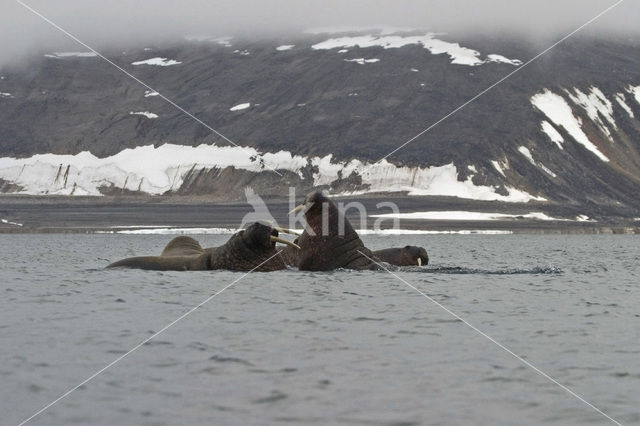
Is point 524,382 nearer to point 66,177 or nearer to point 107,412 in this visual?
point 107,412

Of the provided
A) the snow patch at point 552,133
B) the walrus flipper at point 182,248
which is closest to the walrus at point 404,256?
the walrus flipper at point 182,248

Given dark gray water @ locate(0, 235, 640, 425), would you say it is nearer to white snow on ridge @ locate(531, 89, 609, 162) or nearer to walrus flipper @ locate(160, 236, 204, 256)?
walrus flipper @ locate(160, 236, 204, 256)

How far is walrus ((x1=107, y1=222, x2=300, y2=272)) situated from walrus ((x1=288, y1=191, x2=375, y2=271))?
3.13 feet

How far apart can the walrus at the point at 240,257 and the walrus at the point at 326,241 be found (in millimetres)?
953

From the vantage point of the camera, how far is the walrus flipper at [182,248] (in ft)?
117

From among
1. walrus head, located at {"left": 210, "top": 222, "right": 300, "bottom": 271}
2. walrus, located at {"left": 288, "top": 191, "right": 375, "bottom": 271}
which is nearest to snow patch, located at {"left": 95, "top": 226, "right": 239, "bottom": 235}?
walrus, located at {"left": 288, "top": 191, "right": 375, "bottom": 271}

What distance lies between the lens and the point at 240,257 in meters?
30.8

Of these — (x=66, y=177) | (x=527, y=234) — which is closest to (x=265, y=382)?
(x=527, y=234)

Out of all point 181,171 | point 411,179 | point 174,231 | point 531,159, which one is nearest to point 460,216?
point 411,179

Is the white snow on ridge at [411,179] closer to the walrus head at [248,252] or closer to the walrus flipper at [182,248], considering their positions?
the walrus flipper at [182,248]

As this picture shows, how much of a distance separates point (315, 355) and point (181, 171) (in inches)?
6695

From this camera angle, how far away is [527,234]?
143 meters

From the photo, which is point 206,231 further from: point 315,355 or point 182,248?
point 315,355

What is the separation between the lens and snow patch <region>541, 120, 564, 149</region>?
182m
